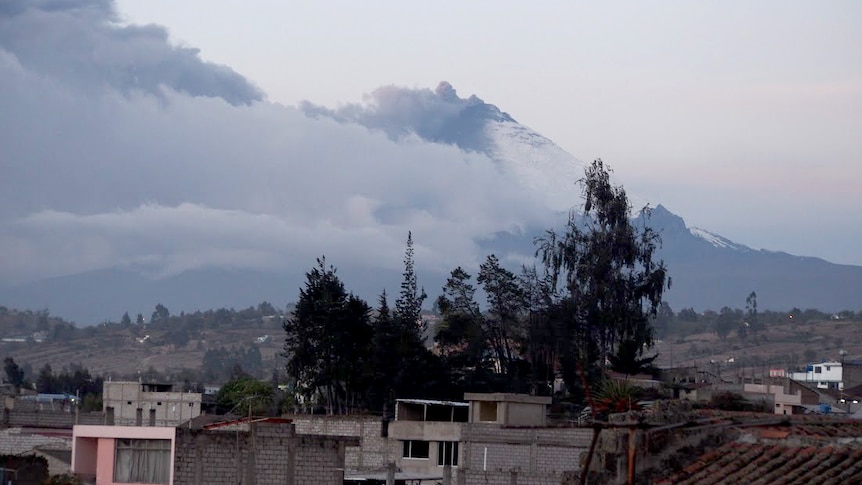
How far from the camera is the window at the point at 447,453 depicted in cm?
4397

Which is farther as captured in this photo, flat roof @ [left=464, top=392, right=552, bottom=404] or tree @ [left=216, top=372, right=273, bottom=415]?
tree @ [left=216, top=372, right=273, bottom=415]

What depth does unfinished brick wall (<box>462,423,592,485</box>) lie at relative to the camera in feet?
131

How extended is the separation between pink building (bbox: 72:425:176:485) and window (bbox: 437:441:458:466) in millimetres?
13348

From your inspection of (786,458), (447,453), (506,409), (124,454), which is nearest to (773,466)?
(786,458)

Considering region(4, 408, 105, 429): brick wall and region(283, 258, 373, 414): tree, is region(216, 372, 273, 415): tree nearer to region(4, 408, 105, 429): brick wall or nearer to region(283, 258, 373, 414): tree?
region(283, 258, 373, 414): tree

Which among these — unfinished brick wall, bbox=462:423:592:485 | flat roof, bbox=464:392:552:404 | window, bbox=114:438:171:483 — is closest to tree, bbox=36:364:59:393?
flat roof, bbox=464:392:552:404

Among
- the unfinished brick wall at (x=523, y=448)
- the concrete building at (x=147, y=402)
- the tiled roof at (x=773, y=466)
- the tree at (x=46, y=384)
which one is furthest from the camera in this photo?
the tree at (x=46, y=384)

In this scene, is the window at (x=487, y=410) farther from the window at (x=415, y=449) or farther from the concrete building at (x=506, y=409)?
the window at (x=415, y=449)

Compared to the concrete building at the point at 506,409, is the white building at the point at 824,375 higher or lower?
higher

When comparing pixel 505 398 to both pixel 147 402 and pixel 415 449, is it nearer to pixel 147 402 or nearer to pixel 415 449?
pixel 415 449

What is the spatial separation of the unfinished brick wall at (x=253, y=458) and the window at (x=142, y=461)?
1.01 meters

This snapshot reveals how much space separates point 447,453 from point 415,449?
1581 millimetres

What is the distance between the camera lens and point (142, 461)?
31.3 meters

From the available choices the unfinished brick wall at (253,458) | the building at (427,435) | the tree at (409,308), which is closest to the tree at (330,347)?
the tree at (409,308)
